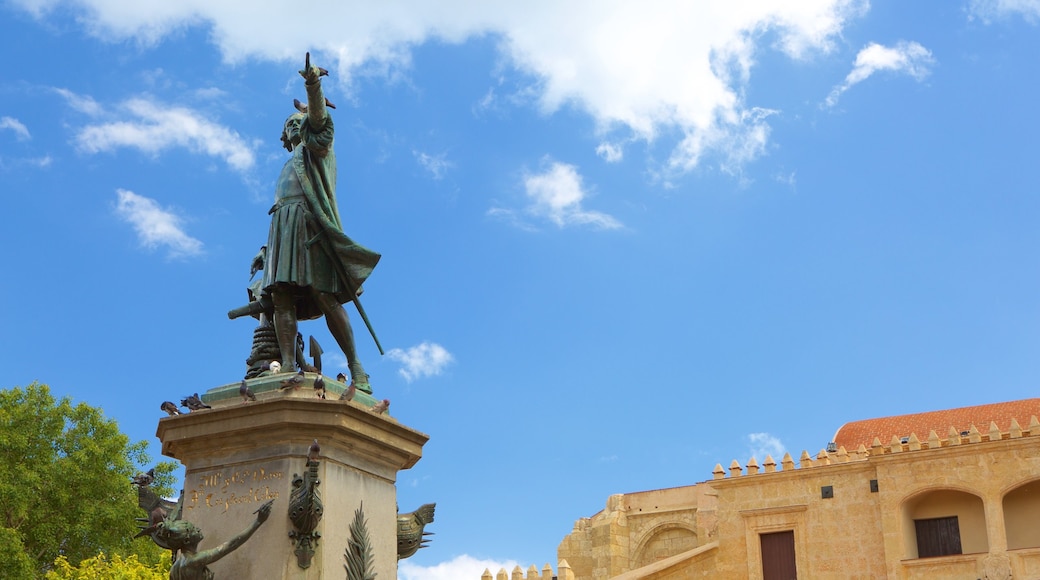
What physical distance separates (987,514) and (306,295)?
32885mm

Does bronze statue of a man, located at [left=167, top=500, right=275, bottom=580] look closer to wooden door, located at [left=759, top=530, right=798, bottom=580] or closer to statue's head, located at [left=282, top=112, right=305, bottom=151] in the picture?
statue's head, located at [left=282, top=112, right=305, bottom=151]

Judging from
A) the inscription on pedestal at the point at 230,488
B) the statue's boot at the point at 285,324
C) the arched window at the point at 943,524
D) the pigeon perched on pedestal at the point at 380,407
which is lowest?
the inscription on pedestal at the point at 230,488

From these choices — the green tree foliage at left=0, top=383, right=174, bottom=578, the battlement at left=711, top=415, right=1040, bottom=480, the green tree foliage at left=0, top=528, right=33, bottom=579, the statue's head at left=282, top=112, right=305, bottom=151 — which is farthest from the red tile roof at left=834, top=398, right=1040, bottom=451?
the statue's head at left=282, top=112, right=305, bottom=151

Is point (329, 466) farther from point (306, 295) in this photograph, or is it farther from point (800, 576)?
point (800, 576)

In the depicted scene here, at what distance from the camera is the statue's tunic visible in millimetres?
9117

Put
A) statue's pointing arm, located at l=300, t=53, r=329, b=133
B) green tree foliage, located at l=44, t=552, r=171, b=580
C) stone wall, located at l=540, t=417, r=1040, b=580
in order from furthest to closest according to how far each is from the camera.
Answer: stone wall, located at l=540, t=417, r=1040, b=580
green tree foliage, located at l=44, t=552, r=171, b=580
statue's pointing arm, located at l=300, t=53, r=329, b=133

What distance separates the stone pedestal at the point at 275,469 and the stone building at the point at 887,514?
99.9ft

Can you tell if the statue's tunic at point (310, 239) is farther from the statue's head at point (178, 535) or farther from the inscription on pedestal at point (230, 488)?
the statue's head at point (178, 535)

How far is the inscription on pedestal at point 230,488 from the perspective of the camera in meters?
8.16

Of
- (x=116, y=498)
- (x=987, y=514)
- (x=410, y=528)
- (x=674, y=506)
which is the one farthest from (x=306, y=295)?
(x=674, y=506)

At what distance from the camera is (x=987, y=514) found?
121 feet

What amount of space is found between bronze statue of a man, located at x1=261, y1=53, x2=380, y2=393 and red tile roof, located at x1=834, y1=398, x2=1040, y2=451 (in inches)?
1562

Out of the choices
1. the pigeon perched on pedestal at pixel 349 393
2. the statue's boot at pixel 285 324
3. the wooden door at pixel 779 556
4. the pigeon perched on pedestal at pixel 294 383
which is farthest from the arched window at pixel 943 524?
the pigeon perched on pedestal at pixel 294 383

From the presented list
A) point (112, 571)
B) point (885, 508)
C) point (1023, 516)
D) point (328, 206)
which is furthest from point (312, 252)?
point (1023, 516)
